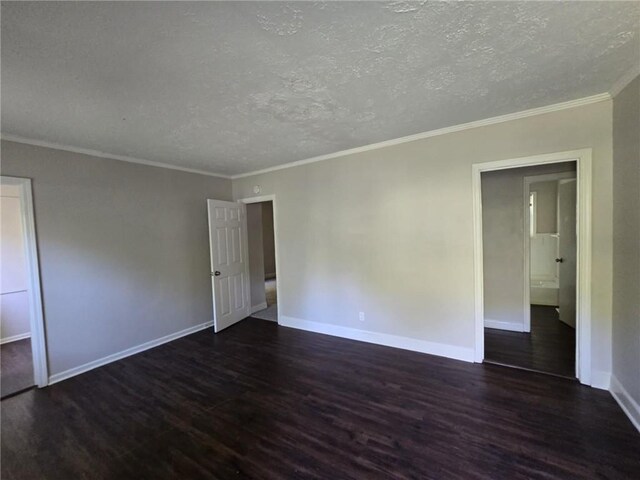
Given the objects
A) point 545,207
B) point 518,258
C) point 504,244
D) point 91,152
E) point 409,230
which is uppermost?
point 91,152

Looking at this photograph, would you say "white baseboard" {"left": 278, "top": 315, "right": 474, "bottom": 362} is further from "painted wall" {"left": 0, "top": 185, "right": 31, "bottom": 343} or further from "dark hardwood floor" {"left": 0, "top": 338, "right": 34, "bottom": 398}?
"painted wall" {"left": 0, "top": 185, "right": 31, "bottom": 343}

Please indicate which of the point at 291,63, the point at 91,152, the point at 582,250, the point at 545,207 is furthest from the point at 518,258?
the point at 91,152

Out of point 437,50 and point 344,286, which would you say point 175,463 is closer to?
point 344,286

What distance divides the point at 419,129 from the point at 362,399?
2879 mm

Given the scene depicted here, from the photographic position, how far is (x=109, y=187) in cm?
348

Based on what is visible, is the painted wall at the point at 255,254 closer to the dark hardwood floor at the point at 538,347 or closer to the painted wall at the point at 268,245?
the painted wall at the point at 268,245

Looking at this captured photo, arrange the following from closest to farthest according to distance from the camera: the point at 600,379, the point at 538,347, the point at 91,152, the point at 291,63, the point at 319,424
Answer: the point at 291,63
the point at 319,424
the point at 600,379
the point at 91,152
the point at 538,347

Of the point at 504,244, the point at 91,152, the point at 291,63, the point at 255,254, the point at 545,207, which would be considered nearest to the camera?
the point at 291,63

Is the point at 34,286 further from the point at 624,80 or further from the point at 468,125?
the point at 624,80

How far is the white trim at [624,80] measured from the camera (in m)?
1.96

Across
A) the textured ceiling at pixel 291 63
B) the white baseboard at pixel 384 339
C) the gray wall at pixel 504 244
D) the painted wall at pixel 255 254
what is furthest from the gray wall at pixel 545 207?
the painted wall at pixel 255 254

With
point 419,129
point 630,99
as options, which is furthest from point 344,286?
point 630,99

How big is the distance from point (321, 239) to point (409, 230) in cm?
134

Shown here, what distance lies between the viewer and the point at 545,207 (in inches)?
240
